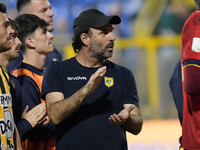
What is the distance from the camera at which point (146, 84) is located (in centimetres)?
1077

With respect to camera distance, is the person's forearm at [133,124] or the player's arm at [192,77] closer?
the person's forearm at [133,124]

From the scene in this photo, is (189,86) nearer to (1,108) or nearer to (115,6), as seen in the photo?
(1,108)

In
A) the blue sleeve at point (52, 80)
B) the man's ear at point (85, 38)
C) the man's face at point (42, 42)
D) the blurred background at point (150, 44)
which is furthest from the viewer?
the blurred background at point (150, 44)

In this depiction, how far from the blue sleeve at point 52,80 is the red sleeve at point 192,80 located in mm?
959

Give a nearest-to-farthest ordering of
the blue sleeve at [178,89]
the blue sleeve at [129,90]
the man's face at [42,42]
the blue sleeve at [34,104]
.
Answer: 1. the blue sleeve at [129,90]
2. the blue sleeve at [34,104]
3. the blue sleeve at [178,89]
4. the man's face at [42,42]

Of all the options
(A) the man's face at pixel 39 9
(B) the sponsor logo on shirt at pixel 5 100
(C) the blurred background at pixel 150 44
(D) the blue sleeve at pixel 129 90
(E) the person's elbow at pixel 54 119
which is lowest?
(C) the blurred background at pixel 150 44

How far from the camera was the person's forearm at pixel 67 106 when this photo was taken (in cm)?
249

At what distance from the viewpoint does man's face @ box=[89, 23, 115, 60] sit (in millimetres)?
2822

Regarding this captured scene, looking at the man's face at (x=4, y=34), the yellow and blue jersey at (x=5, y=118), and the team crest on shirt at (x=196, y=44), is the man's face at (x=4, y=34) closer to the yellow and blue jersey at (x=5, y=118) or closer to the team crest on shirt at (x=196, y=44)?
the yellow and blue jersey at (x=5, y=118)

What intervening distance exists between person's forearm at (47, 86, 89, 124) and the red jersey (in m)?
0.85

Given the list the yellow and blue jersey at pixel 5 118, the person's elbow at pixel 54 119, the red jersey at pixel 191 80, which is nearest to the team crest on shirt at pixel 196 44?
the red jersey at pixel 191 80

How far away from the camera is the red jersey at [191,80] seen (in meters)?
2.82

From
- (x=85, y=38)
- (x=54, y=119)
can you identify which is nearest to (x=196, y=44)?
(x=85, y=38)

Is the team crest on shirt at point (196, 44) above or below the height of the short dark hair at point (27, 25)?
below
